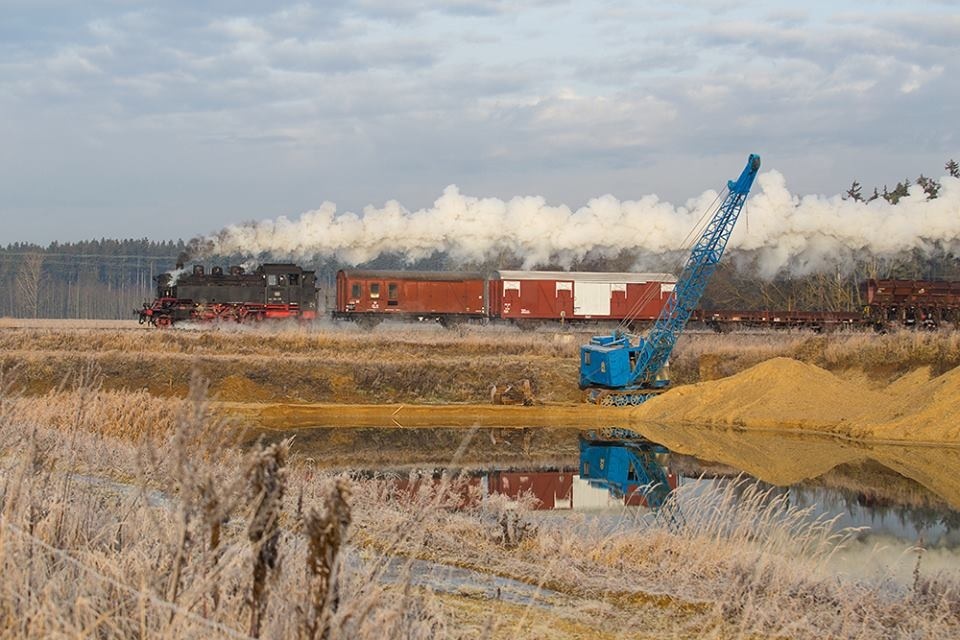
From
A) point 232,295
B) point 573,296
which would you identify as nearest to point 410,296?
point 573,296

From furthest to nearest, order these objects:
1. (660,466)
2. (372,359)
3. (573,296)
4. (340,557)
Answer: (573,296) → (372,359) → (660,466) → (340,557)

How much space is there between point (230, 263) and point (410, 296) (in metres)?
18.3

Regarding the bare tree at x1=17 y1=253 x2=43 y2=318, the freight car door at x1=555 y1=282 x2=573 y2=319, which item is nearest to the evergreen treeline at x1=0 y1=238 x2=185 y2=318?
the bare tree at x1=17 y1=253 x2=43 y2=318

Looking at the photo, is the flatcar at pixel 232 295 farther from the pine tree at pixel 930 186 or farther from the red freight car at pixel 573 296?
the pine tree at pixel 930 186

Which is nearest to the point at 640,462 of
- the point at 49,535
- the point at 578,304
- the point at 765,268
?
the point at 49,535

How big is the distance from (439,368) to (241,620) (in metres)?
33.0

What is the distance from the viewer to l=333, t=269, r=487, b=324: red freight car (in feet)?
171

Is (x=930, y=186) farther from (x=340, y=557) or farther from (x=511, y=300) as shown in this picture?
(x=340, y=557)

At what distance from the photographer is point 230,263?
65.9 metres

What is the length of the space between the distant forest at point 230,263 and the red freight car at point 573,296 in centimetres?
984

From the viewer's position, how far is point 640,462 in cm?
2650

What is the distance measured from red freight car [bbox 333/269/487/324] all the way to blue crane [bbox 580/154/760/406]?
14.6 meters

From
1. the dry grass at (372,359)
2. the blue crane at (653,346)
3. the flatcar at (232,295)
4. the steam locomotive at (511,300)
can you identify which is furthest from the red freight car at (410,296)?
the blue crane at (653,346)

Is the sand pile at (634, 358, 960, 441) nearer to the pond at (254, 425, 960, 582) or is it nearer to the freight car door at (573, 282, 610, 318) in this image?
the pond at (254, 425, 960, 582)
